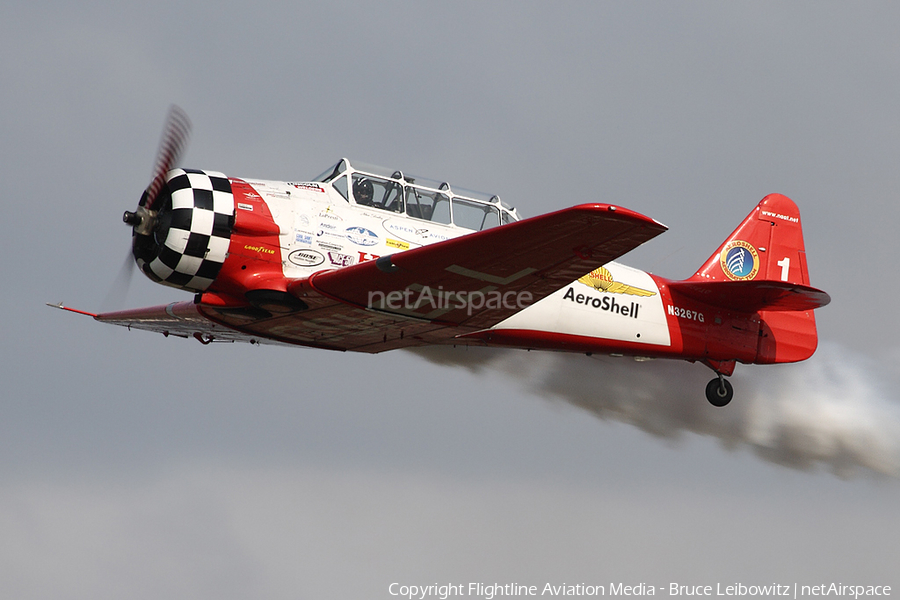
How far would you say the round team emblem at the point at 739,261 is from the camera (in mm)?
16141

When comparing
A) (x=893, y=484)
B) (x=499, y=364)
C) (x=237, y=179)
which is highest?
(x=237, y=179)

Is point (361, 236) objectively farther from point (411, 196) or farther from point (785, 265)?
point (785, 265)

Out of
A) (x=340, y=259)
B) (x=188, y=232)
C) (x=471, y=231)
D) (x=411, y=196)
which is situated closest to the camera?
(x=188, y=232)

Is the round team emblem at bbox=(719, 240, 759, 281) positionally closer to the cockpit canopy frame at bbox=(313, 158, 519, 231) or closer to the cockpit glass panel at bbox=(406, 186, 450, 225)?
the cockpit canopy frame at bbox=(313, 158, 519, 231)

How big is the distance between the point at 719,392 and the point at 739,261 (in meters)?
2.35

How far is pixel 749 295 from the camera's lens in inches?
572

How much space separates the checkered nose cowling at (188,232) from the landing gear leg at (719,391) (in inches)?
328

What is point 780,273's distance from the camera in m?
16.4

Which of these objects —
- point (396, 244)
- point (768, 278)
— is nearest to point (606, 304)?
point (396, 244)

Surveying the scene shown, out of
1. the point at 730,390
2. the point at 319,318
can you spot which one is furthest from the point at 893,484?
the point at 319,318

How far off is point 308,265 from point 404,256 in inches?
77.1

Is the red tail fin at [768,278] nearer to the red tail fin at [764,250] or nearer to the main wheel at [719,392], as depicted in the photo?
the red tail fin at [764,250]

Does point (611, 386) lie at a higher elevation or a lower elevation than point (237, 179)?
lower

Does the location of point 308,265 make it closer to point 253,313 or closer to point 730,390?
point 253,313
